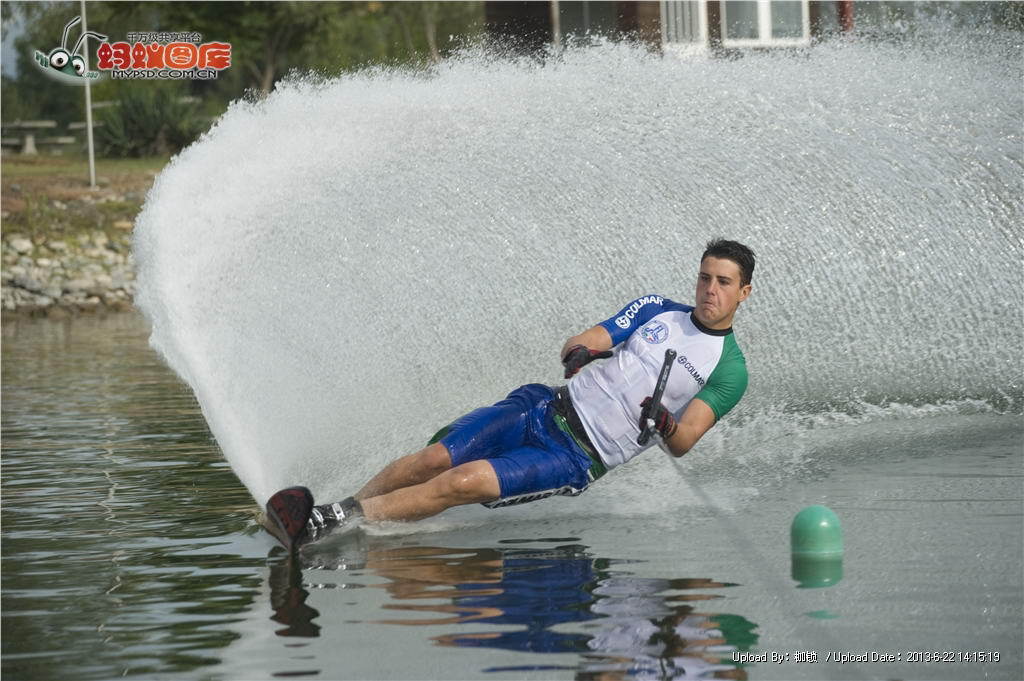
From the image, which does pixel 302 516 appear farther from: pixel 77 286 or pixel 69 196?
pixel 69 196

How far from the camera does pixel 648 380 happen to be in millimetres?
8734

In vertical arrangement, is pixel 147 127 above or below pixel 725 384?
above

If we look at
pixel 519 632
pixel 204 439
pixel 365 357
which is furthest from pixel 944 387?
pixel 519 632

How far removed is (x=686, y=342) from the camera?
8.77 metres

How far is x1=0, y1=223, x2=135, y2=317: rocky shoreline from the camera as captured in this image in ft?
104

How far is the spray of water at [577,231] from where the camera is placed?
1070 cm

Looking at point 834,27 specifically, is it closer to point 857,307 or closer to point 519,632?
point 857,307

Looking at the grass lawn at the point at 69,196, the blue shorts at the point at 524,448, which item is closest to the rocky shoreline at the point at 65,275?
the grass lawn at the point at 69,196

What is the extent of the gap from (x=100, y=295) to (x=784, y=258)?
72.2 feet

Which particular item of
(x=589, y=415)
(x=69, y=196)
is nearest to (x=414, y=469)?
(x=589, y=415)

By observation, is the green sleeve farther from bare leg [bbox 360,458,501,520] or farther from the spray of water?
the spray of water

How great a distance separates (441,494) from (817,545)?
198 centimetres

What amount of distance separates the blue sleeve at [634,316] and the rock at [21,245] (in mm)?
25652

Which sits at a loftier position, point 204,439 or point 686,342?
point 686,342
